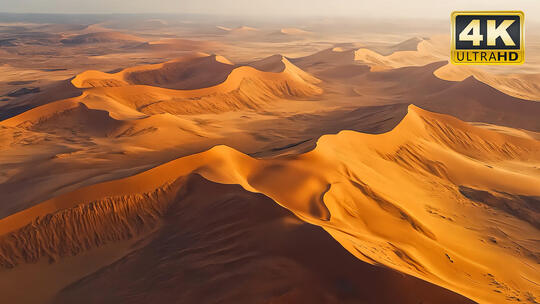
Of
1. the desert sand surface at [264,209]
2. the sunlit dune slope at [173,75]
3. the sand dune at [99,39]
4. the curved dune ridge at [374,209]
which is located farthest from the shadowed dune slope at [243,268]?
the sand dune at [99,39]

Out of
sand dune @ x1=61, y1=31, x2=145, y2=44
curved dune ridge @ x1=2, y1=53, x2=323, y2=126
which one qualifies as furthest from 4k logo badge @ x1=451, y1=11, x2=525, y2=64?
sand dune @ x1=61, y1=31, x2=145, y2=44

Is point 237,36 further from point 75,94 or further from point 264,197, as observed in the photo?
point 264,197

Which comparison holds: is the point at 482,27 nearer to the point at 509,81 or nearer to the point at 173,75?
the point at 509,81

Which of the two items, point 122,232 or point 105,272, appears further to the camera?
point 122,232

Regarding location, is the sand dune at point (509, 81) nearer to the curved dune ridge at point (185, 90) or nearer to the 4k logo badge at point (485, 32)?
the curved dune ridge at point (185, 90)

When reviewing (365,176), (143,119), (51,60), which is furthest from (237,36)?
(365,176)

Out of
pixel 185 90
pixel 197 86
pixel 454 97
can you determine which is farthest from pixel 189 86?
pixel 454 97
